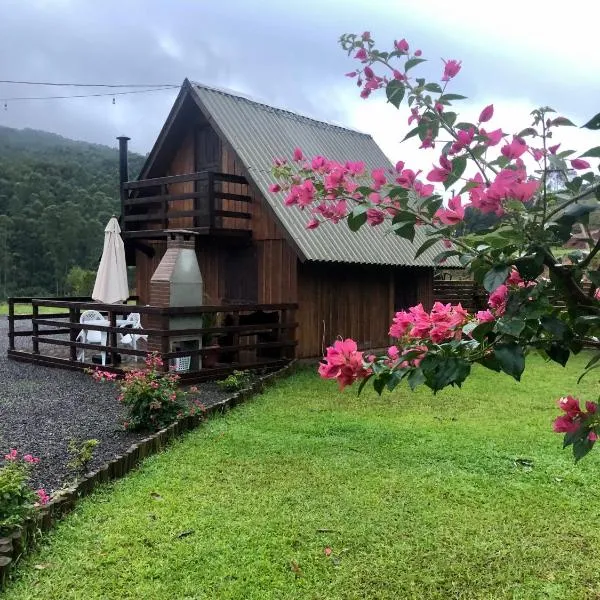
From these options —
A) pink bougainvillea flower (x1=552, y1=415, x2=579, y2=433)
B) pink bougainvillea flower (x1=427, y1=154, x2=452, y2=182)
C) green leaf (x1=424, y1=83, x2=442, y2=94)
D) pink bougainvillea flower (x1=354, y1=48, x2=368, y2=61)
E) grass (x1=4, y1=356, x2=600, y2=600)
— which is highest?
→ pink bougainvillea flower (x1=354, y1=48, x2=368, y2=61)

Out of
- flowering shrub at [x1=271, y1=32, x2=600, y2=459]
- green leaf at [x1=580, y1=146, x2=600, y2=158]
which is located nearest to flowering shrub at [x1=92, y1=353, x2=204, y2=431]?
flowering shrub at [x1=271, y1=32, x2=600, y2=459]

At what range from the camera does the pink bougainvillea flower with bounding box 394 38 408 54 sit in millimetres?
2394

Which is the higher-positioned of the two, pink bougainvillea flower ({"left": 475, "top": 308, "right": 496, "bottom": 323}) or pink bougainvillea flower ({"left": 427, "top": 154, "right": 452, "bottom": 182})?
pink bougainvillea flower ({"left": 427, "top": 154, "right": 452, "bottom": 182})

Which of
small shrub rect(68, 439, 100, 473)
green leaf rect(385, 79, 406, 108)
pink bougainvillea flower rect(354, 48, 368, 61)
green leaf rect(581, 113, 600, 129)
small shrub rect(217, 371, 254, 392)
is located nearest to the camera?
green leaf rect(581, 113, 600, 129)

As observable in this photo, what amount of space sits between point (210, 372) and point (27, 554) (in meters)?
5.91

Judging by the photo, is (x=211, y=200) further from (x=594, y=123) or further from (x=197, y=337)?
(x=594, y=123)

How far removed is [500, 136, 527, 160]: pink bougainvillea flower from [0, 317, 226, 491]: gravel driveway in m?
4.29

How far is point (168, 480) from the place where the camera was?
4.96 metres

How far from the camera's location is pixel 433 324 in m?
2.21

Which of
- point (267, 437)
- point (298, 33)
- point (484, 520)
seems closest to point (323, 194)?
point (298, 33)

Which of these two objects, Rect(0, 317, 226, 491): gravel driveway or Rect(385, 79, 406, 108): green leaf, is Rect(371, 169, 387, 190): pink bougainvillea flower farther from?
Rect(0, 317, 226, 491): gravel driveway

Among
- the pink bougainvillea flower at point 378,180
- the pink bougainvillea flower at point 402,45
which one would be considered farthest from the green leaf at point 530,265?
the pink bougainvillea flower at point 402,45

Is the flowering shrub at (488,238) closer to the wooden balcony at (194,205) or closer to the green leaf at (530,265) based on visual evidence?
the green leaf at (530,265)

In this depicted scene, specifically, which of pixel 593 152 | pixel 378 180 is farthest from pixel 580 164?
pixel 378 180
